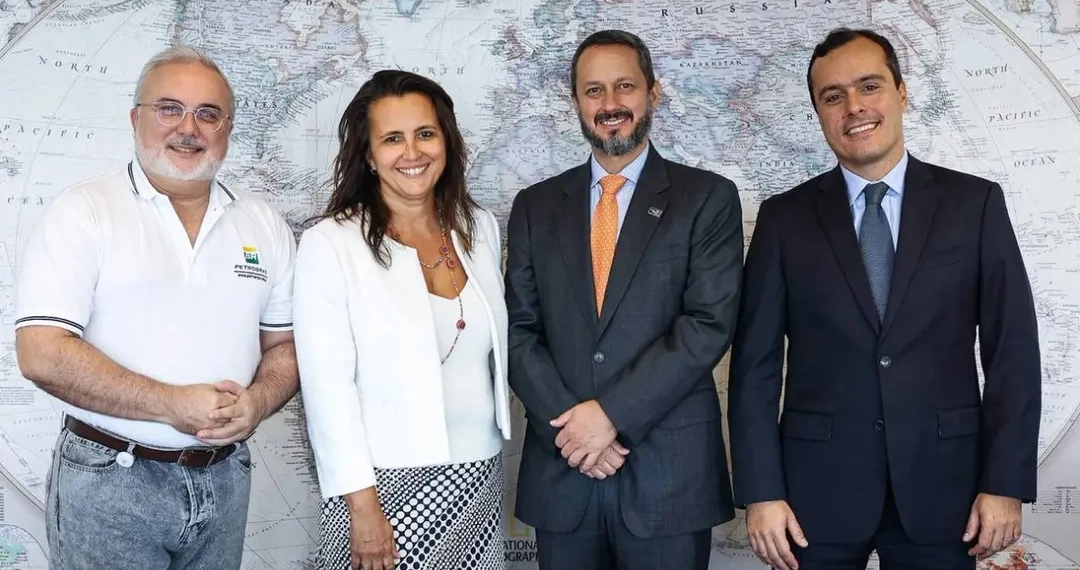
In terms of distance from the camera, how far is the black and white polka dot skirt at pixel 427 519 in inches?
83.9

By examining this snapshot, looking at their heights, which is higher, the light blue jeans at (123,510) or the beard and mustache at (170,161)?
the beard and mustache at (170,161)

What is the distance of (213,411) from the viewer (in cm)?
200

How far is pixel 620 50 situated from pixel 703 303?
0.76 m

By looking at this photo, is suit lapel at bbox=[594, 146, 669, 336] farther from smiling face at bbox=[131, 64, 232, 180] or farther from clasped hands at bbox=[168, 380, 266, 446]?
smiling face at bbox=[131, 64, 232, 180]

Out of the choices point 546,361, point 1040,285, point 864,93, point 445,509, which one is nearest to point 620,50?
point 864,93

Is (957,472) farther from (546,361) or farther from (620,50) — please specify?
(620,50)

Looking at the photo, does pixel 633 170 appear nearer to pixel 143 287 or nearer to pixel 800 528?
pixel 800 528

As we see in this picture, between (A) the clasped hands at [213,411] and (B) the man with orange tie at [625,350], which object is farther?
(B) the man with orange tie at [625,350]

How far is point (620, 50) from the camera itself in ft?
8.04

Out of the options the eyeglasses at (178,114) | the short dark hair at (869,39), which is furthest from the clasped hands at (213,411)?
the short dark hair at (869,39)

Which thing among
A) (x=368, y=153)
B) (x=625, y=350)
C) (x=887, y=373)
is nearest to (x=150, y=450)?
(x=368, y=153)

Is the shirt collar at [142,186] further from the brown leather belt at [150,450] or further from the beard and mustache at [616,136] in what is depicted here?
the beard and mustache at [616,136]

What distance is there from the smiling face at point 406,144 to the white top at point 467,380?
0.99ft

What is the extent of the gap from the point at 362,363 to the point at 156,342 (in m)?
0.47
